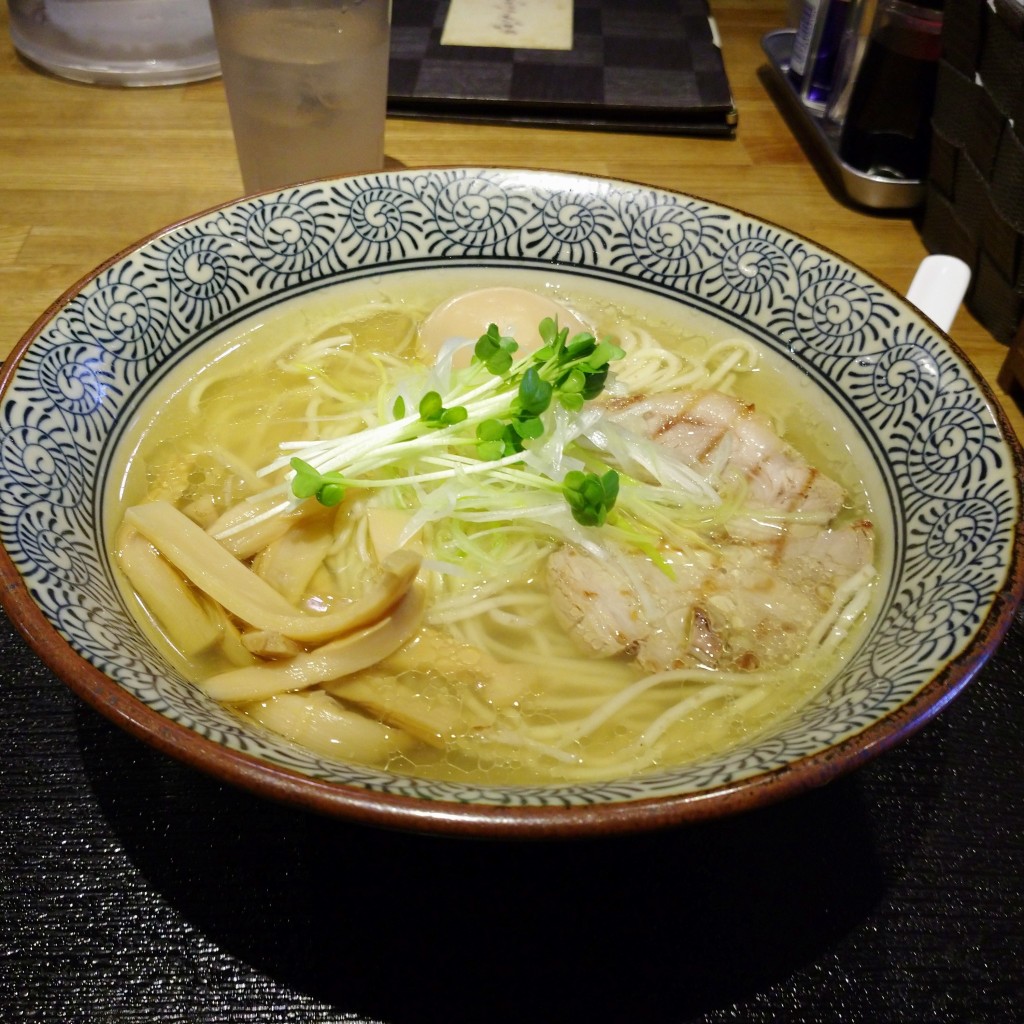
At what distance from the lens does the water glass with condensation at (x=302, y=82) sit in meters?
2.13

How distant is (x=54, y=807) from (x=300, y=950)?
455 millimetres

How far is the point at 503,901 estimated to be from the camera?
1.18 meters

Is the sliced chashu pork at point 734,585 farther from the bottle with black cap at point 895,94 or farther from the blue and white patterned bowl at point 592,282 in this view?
the bottle with black cap at point 895,94

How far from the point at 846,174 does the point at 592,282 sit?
4.13 ft

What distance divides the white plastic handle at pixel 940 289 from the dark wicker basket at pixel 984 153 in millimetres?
267

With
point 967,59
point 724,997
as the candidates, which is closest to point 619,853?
point 724,997

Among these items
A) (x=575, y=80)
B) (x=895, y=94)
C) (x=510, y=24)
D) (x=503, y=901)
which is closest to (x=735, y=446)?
(x=503, y=901)

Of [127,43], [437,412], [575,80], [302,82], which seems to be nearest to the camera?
[437,412]

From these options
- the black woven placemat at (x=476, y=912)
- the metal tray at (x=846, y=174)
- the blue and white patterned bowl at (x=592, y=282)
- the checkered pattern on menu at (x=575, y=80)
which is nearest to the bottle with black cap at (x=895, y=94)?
the metal tray at (x=846, y=174)

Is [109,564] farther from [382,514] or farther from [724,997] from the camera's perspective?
[724,997]

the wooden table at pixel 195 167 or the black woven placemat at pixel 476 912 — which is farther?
the wooden table at pixel 195 167

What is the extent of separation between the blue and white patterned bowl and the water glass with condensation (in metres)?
0.54

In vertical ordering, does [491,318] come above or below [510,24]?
below

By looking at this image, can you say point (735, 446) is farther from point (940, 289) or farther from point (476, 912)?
point (476, 912)
